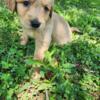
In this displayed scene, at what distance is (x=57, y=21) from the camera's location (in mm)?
5355

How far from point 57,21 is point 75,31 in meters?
1.00

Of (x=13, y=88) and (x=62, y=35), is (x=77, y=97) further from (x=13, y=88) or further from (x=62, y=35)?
(x=62, y=35)

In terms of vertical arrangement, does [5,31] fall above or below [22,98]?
above

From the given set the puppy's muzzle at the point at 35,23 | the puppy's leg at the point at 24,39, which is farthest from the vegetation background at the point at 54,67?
the puppy's muzzle at the point at 35,23

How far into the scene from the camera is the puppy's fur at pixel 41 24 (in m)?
4.35

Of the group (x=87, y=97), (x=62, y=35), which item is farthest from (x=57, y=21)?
(x=87, y=97)

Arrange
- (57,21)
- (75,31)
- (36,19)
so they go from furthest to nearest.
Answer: (75,31) < (57,21) < (36,19)

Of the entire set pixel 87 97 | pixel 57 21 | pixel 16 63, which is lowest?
pixel 87 97

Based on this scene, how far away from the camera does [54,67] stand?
15.1 ft

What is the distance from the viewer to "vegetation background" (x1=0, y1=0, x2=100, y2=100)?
173 inches

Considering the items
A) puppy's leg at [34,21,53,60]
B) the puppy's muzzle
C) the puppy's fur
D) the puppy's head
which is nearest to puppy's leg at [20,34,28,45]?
the puppy's fur

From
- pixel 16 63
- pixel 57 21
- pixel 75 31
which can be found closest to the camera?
pixel 16 63

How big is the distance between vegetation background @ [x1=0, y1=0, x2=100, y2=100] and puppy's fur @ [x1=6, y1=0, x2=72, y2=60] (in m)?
0.13

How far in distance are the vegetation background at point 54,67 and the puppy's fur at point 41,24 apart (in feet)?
0.43
